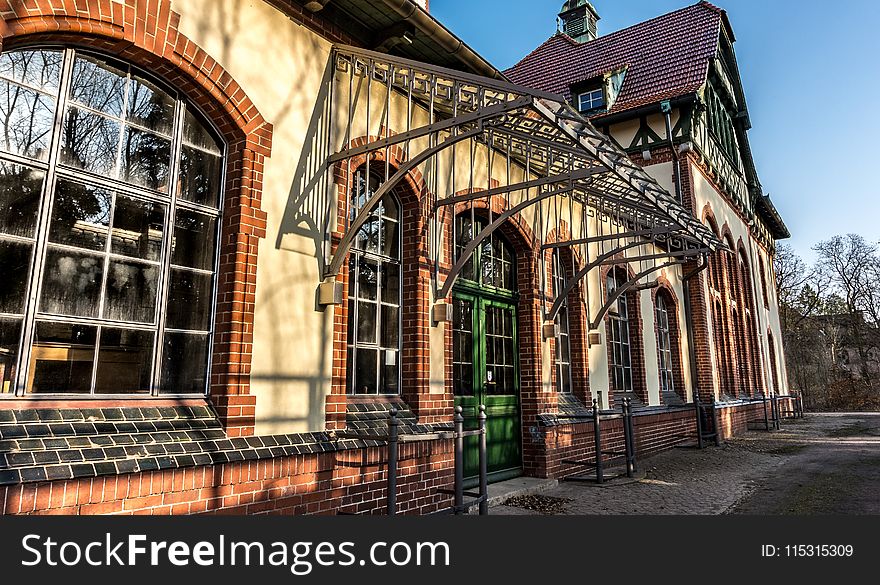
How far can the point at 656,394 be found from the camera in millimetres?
12641

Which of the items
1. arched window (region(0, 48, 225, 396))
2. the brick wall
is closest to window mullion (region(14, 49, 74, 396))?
arched window (region(0, 48, 225, 396))

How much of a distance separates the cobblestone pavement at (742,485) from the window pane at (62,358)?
437cm

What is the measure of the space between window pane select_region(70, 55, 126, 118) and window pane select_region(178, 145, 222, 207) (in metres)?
0.56

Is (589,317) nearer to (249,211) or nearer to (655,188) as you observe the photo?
(655,188)

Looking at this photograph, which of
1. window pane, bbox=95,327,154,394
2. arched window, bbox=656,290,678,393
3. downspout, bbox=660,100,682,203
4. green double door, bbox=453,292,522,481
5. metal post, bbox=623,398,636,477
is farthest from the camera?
downspout, bbox=660,100,682,203

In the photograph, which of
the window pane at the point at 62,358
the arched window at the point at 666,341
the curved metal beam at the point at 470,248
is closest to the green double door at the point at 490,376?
the curved metal beam at the point at 470,248

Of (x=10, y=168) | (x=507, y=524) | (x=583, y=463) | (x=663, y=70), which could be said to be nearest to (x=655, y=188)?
(x=583, y=463)

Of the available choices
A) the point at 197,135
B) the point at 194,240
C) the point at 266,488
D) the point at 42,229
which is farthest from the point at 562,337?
the point at 42,229

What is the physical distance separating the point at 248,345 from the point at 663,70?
52.4 feet

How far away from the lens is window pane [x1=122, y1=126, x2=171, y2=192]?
4086mm

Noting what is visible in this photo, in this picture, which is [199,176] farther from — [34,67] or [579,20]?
[579,20]

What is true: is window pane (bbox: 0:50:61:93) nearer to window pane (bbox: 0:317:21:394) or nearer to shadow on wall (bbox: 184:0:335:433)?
shadow on wall (bbox: 184:0:335:433)

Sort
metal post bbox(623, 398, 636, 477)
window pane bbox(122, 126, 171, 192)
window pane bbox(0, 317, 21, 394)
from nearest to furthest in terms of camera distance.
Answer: window pane bbox(0, 317, 21, 394)
window pane bbox(122, 126, 171, 192)
metal post bbox(623, 398, 636, 477)

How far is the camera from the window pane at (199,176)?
4.45 meters
